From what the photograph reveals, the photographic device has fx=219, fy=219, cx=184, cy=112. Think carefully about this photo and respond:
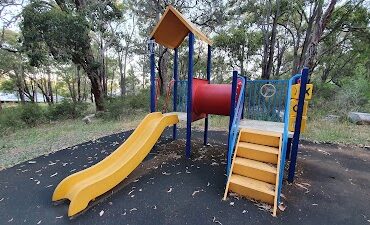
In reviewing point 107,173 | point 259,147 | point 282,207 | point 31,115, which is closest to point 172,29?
point 259,147

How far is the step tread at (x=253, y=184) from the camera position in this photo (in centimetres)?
323

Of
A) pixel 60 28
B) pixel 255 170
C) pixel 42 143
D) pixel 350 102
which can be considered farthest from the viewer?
pixel 350 102

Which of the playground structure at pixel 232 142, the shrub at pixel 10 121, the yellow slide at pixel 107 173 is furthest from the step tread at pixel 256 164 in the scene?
the shrub at pixel 10 121

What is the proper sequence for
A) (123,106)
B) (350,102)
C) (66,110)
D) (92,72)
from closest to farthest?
(350,102), (123,106), (92,72), (66,110)

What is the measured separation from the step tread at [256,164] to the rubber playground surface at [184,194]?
498mm

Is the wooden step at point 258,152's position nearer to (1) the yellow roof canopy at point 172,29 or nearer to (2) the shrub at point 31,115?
(1) the yellow roof canopy at point 172,29

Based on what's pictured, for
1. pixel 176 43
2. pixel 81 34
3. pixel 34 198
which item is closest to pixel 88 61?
pixel 81 34

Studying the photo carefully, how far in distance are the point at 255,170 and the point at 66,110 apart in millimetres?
11163

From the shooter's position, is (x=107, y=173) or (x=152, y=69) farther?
(x=152, y=69)

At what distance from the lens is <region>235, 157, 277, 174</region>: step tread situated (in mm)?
3413

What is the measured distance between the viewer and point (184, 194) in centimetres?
351

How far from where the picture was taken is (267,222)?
284 centimetres

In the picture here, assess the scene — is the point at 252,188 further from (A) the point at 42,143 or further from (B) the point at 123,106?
(B) the point at 123,106

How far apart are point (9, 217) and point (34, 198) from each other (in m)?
0.44
